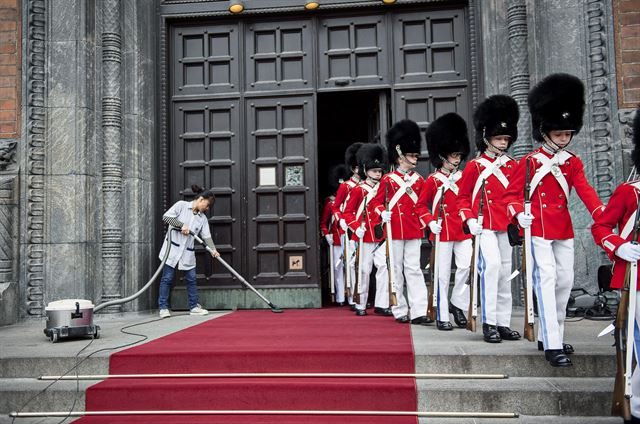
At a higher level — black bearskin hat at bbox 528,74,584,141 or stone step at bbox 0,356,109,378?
black bearskin hat at bbox 528,74,584,141

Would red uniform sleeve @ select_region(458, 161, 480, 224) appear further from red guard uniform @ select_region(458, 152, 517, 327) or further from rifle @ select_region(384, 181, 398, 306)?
rifle @ select_region(384, 181, 398, 306)

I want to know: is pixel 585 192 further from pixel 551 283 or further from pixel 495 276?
pixel 495 276

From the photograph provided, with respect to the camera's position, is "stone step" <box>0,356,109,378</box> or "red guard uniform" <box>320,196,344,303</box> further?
"red guard uniform" <box>320,196,344,303</box>

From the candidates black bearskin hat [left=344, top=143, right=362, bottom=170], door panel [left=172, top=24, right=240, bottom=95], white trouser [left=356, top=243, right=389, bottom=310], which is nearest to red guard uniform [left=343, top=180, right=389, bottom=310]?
white trouser [left=356, top=243, right=389, bottom=310]

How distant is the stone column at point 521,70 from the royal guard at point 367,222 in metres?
Answer: 2.00

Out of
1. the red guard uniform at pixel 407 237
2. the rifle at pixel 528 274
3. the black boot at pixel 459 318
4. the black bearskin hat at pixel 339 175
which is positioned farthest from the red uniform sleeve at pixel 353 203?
the rifle at pixel 528 274

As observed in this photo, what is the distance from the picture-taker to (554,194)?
5141mm

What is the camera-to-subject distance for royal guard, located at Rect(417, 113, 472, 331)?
6.78 meters

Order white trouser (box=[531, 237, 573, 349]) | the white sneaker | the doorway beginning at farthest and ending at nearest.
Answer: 1. the doorway
2. the white sneaker
3. white trouser (box=[531, 237, 573, 349])

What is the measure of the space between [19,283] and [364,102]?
335 inches

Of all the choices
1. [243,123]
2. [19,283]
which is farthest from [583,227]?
[19,283]

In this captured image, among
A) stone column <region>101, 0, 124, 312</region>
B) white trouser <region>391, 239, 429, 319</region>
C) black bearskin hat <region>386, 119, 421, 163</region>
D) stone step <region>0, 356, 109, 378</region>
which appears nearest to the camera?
stone step <region>0, 356, 109, 378</region>

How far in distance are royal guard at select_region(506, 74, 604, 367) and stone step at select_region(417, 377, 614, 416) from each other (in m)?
0.34

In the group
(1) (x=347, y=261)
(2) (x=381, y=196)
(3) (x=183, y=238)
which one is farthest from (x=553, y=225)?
(3) (x=183, y=238)
